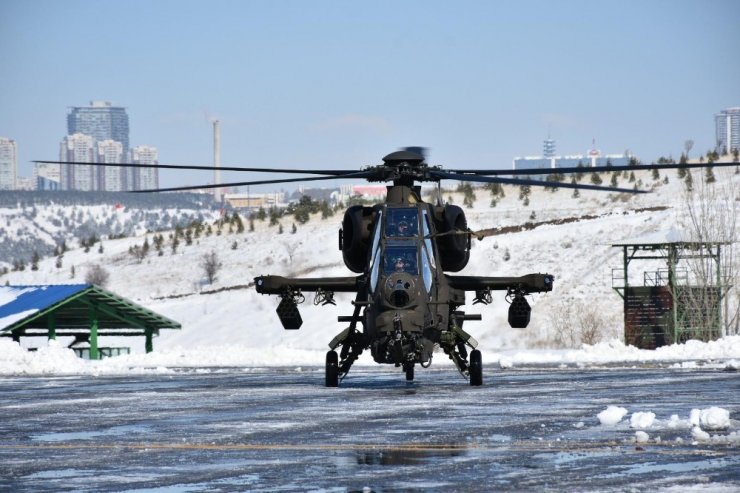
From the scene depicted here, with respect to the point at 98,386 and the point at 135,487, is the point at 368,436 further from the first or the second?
the point at 98,386

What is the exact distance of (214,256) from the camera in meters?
98.7

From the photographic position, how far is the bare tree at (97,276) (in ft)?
329

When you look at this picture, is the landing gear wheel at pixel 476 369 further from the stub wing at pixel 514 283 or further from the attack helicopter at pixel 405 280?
the stub wing at pixel 514 283

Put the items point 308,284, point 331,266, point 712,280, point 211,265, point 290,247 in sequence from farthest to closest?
point 290,247 < point 211,265 < point 331,266 < point 712,280 < point 308,284

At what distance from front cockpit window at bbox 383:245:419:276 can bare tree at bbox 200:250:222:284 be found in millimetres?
70013

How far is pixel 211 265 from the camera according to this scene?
316 ft

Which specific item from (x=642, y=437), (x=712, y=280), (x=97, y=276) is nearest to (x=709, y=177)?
(x=712, y=280)

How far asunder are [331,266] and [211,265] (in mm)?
11921

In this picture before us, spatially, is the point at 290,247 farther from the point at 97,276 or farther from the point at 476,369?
the point at 476,369

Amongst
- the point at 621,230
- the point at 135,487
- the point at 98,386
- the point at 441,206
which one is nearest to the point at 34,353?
the point at 98,386

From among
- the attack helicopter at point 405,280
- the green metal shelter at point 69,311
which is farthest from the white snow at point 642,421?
the green metal shelter at point 69,311

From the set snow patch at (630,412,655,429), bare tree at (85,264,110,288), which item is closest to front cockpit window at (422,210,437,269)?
snow patch at (630,412,655,429)

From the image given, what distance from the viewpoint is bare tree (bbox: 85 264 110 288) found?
329 ft

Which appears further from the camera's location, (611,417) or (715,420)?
(611,417)
